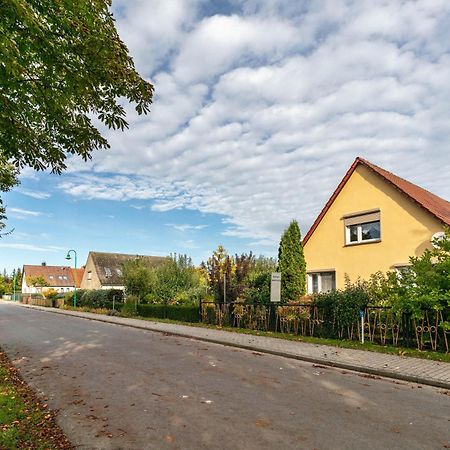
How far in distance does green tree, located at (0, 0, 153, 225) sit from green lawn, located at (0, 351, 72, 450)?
366 cm

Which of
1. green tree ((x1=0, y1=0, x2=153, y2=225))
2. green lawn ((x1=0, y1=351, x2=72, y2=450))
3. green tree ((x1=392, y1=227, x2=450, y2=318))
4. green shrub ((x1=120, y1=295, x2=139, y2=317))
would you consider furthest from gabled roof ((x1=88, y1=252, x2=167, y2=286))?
green tree ((x1=0, y1=0, x2=153, y2=225))

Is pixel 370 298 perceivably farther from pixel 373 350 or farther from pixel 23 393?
pixel 23 393

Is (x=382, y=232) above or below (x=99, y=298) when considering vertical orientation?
above

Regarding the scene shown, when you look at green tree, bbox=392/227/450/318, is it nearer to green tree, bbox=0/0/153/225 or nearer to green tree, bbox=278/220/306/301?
green tree, bbox=278/220/306/301

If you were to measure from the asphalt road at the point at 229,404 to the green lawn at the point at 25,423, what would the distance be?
0.64 feet

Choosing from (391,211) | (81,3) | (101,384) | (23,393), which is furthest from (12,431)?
(391,211)

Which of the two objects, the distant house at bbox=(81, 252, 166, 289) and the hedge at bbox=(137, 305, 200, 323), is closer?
the hedge at bbox=(137, 305, 200, 323)

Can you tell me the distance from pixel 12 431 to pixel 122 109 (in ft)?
14.6

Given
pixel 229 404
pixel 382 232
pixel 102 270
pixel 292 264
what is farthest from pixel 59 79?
pixel 102 270

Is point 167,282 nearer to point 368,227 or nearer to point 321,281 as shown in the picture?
point 321,281

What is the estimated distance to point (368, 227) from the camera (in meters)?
18.5

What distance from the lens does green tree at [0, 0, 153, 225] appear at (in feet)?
14.0

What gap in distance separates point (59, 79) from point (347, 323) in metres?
10.7

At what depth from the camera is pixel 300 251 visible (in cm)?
1986
